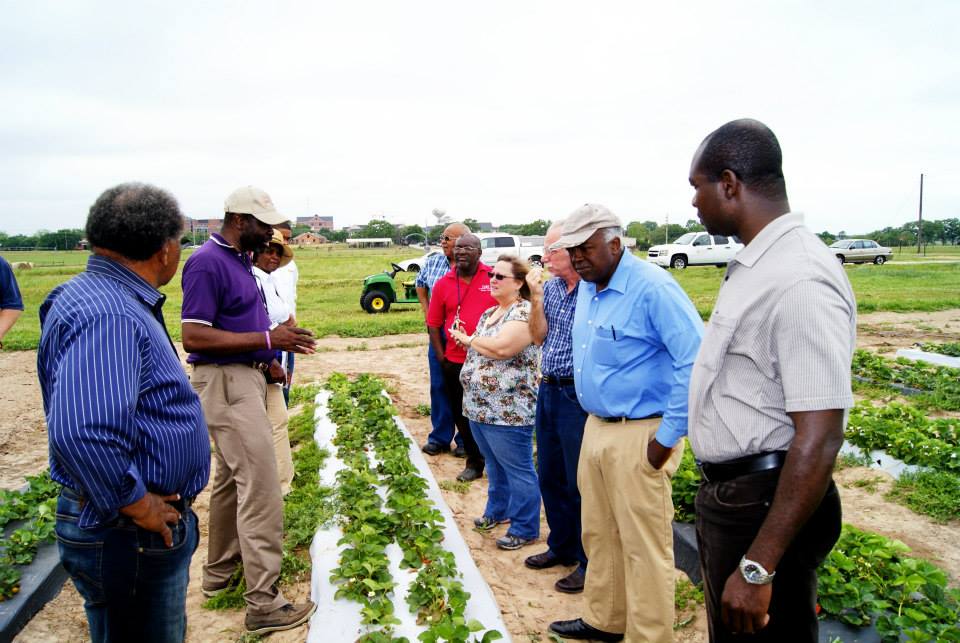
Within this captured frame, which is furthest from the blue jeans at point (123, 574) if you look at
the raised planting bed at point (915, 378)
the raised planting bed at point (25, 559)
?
the raised planting bed at point (915, 378)

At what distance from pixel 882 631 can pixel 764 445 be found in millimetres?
1614

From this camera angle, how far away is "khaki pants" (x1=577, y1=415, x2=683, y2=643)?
9.67ft

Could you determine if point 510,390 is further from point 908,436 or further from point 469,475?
point 908,436

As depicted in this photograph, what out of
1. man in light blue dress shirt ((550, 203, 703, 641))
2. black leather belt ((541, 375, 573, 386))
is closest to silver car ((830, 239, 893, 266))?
black leather belt ((541, 375, 573, 386))

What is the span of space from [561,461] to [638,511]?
114cm

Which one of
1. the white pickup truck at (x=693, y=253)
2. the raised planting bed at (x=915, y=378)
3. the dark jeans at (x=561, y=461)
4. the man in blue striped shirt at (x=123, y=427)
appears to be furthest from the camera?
the white pickup truck at (x=693, y=253)

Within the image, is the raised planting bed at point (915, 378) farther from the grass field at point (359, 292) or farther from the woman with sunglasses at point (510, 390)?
the grass field at point (359, 292)

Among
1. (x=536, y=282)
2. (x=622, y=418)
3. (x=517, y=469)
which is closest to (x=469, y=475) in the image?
(x=517, y=469)

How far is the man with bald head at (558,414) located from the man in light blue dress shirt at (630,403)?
0.55 metres

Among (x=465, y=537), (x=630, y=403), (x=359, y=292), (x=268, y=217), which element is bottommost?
(x=465, y=537)

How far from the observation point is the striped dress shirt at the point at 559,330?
381 cm

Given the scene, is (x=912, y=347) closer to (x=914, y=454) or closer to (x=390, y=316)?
(x=914, y=454)

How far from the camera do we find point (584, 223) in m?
3.06

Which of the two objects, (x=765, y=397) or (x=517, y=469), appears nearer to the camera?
(x=765, y=397)
